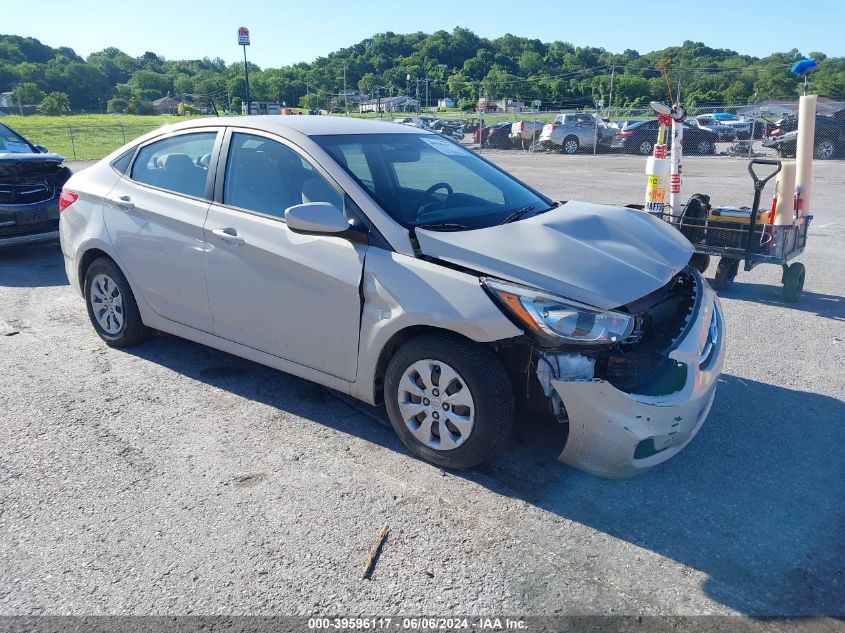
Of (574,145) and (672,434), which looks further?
(574,145)

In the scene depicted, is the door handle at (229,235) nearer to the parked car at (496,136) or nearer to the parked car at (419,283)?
the parked car at (419,283)

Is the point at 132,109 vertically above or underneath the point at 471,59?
underneath

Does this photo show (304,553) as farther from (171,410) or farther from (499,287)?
(171,410)

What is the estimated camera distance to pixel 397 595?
2639mm

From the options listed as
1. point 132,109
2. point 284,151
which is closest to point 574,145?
point 284,151

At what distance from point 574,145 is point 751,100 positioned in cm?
3417

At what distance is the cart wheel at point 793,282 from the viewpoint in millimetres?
6484

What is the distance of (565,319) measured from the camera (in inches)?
122

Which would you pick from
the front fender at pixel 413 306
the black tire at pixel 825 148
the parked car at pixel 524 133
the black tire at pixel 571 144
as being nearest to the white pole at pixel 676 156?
the front fender at pixel 413 306

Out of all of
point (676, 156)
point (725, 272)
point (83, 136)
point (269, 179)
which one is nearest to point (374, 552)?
point (269, 179)

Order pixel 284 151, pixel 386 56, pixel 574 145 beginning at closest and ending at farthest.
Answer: pixel 284 151 → pixel 574 145 → pixel 386 56

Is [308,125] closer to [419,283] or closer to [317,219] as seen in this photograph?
[317,219]

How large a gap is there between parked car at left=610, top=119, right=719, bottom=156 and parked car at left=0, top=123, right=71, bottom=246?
24004mm

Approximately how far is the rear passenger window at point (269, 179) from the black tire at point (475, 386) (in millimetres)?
935
